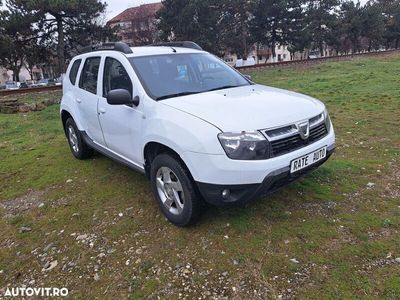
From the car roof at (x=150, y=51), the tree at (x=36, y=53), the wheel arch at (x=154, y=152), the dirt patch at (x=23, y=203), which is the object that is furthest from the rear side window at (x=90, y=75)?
the tree at (x=36, y=53)

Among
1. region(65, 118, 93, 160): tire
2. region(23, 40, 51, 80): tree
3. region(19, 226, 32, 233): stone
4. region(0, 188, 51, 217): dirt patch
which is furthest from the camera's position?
region(23, 40, 51, 80): tree

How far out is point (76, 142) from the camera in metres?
5.80

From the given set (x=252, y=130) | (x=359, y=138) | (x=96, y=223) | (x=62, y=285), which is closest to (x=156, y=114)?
(x=252, y=130)

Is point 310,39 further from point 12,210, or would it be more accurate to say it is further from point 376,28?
point 12,210

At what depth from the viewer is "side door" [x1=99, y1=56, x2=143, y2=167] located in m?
3.70

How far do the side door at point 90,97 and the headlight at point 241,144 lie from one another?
2306 mm

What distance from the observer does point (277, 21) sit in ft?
135

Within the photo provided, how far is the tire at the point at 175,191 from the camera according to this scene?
10.4 feet

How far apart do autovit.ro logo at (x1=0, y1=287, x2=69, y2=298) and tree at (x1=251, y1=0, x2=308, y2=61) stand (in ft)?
132

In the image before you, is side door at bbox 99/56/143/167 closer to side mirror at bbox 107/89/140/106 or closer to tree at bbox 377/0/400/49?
side mirror at bbox 107/89/140/106

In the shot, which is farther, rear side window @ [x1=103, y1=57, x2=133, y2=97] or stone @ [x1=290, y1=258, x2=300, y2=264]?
rear side window @ [x1=103, y1=57, x2=133, y2=97]

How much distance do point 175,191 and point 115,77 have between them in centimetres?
167

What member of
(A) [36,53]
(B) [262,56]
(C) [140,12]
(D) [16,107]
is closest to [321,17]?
(C) [140,12]

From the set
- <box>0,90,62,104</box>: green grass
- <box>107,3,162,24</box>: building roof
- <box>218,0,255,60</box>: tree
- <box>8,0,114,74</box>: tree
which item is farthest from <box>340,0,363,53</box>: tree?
<box>0,90,62,104</box>: green grass
